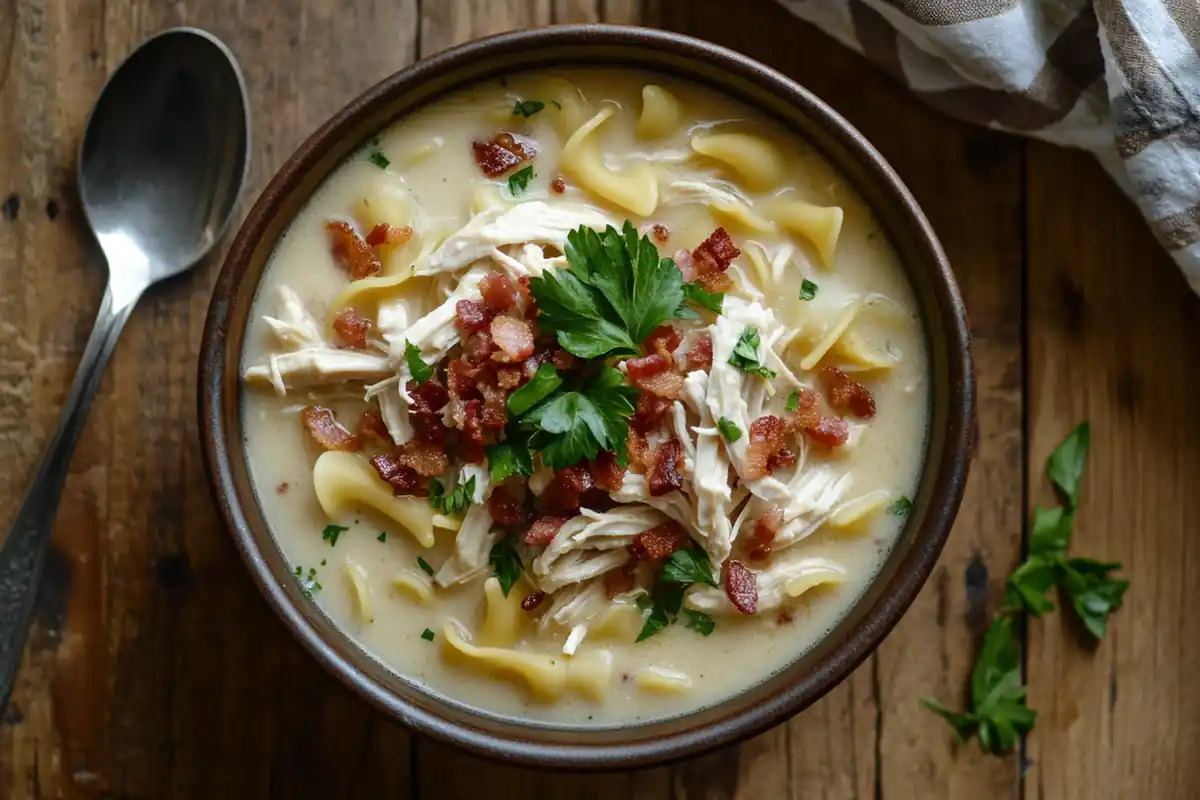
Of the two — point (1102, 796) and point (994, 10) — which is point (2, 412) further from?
point (1102, 796)

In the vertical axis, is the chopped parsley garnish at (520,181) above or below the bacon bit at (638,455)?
above

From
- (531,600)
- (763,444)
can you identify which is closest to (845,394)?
(763,444)

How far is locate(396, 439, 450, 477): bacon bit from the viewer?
240cm

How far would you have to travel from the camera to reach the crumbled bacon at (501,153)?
2549 mm

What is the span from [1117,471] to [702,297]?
1324mm

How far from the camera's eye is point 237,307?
7.84 feet

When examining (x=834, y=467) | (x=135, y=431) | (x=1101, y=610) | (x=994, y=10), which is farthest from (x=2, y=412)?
(x=1101, y=610)

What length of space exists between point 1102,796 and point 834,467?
1.24m

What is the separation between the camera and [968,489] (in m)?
2.94

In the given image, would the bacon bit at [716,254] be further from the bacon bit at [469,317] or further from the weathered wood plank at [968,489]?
the weathered wood plank at [968,489]

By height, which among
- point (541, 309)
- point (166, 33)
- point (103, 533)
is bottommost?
point (103, 533)

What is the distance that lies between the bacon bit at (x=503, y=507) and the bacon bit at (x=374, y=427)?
260mm

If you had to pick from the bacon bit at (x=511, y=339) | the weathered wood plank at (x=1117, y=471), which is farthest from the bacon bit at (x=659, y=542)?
the weathered wood plank at (x=1117, y=471)

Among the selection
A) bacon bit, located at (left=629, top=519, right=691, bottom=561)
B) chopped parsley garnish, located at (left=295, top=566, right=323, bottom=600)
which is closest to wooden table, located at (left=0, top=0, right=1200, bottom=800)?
chopped parsley garnish, located at (left=295, top=566, right=323, bottom=600)
